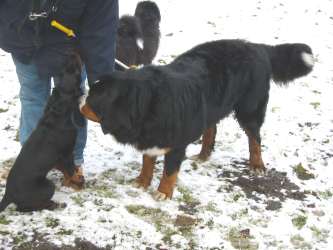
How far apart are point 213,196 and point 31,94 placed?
5.85 feet

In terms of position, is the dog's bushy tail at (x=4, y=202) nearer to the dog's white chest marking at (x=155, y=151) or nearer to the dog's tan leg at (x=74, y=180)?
the dog's tan leg at (x=74, y=180)

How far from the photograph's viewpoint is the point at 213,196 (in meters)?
4.08

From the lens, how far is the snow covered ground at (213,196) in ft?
11.3

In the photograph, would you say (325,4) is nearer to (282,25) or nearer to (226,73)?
(282,25)

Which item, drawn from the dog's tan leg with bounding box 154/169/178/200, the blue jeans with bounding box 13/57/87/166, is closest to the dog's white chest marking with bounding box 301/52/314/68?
the dog's tan leg with bounding box 154/169/178/200

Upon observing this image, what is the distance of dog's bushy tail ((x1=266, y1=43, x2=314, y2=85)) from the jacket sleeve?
66.3 inches

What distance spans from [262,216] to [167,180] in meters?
0.85

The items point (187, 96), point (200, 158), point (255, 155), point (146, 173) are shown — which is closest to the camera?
point (187, 96)

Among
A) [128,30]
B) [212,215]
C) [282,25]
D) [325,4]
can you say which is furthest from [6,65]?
[325,4]

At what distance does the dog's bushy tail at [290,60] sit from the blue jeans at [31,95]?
184cm

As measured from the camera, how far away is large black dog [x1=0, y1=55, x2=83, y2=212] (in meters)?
3.38

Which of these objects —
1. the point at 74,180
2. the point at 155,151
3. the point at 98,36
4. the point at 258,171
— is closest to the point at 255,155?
the point at 258,171

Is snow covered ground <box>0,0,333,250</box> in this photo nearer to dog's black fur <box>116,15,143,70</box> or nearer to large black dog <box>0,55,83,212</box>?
large black dog <box>0,55,83,212</box>

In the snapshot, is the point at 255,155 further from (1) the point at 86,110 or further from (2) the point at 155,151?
(1) the point at 86,110
